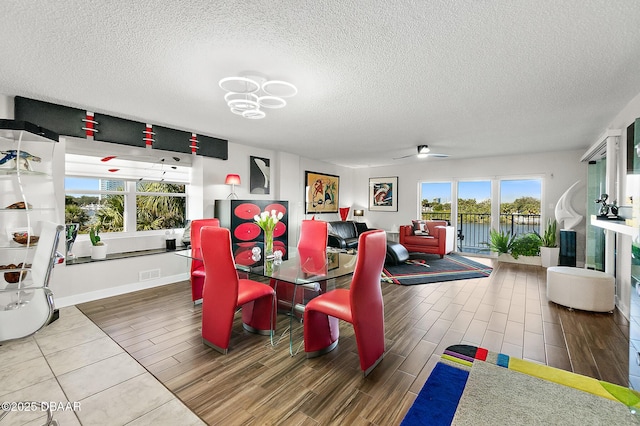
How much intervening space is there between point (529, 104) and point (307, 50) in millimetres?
2751

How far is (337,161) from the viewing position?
7.98 meters

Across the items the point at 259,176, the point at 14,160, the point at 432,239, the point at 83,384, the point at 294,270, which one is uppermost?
the point at 259,176

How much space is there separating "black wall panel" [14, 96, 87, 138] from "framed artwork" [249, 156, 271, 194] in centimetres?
276

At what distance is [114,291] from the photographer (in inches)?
158

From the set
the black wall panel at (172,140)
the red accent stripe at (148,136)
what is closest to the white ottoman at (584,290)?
the black wall panel at (172,140)

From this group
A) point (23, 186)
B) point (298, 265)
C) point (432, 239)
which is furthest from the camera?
point (432, 239)

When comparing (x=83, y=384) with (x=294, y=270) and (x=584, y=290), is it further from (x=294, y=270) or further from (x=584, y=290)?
(x=584, y=290)

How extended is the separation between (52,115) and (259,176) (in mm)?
3267

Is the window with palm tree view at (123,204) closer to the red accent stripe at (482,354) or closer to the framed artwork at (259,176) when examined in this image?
the framed artwork at (259,176)

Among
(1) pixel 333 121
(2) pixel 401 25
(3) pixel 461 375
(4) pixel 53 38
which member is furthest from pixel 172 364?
(1) pixel 333 121

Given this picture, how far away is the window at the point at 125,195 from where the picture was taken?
13.3 feet

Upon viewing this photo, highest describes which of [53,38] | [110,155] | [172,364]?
[53,38]

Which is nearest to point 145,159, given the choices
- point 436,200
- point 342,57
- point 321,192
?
point 342,57

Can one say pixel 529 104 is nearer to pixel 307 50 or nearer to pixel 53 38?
pixel 307 50
